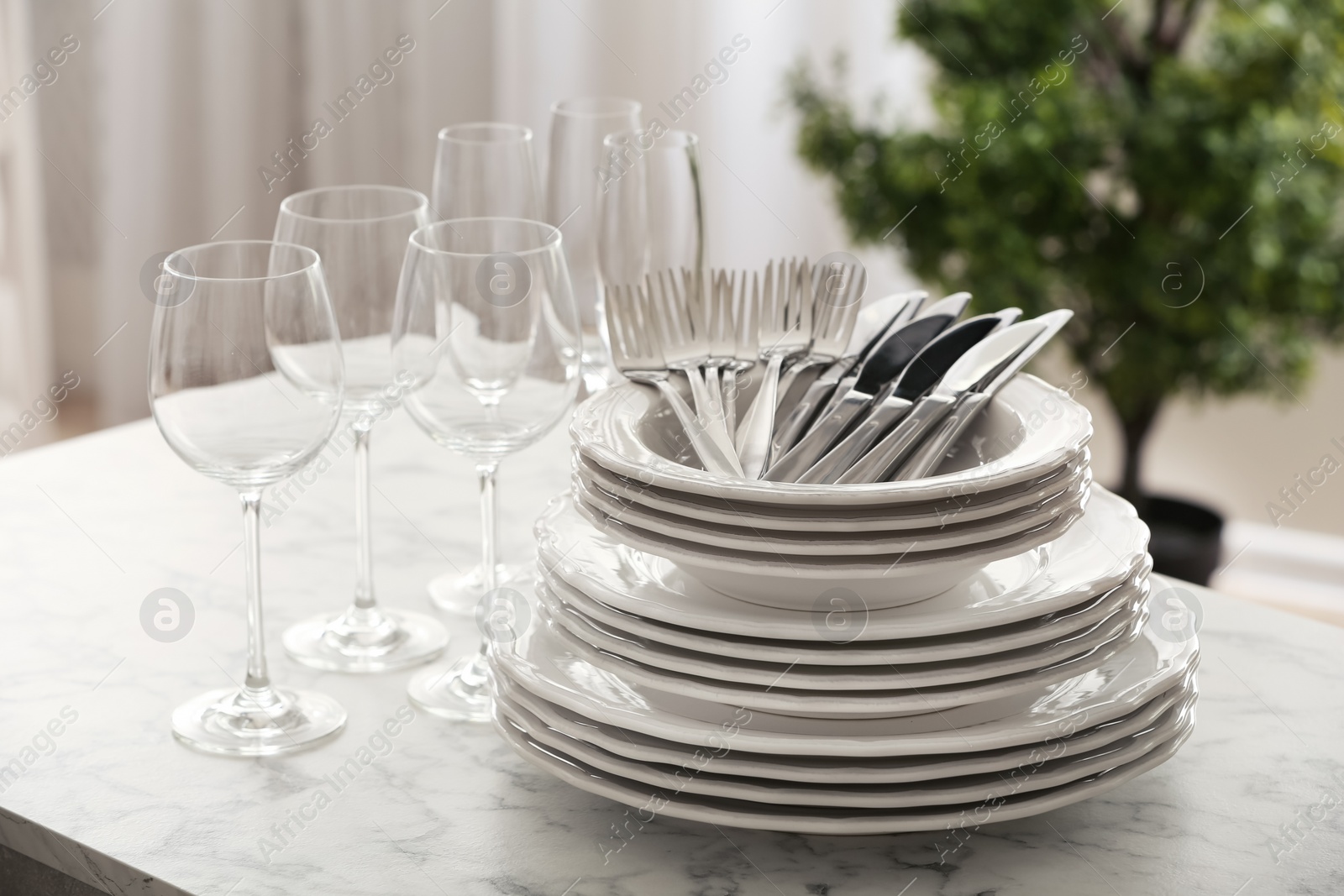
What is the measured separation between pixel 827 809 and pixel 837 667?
0.07 metres

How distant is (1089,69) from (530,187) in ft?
4.47

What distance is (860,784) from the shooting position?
26.4 inches

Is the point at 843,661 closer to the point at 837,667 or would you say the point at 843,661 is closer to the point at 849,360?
the point at 837,667

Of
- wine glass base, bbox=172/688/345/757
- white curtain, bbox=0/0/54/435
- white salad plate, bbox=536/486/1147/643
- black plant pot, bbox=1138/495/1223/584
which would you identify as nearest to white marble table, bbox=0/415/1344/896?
wine glass base, bbox=172/688/345/757

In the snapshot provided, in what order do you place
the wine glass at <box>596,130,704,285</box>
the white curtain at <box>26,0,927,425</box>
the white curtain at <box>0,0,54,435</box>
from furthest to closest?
the white curtain at <box>0,0,54,435</box>
the white curtain at <box>26,0,927,425</box>
the wine glass at <box>596,130,704,285</box>

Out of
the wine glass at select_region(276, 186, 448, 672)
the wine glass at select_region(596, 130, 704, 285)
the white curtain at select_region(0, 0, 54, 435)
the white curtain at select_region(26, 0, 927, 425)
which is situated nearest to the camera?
the wine glass at select_region(276, 186, 448, 672)

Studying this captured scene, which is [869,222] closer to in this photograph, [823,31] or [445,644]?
[823,31]

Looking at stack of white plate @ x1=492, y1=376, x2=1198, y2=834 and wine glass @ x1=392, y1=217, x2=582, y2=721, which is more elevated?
wine glass @ x1=392, y1=217, x2=582, y2=721

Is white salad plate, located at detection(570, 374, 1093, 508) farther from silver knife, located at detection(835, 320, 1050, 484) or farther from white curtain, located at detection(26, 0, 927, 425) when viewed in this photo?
white curtain, located at detection(26, 0, 927, 425)

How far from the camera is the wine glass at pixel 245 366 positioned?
71 cm

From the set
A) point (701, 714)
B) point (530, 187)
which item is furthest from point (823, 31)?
point (701, 714)

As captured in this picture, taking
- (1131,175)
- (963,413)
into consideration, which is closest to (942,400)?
(963,413)

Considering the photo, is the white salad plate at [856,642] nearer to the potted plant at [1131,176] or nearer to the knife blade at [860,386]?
the knife blade at [860,386]

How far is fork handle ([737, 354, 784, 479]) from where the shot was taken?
2.48 feet
